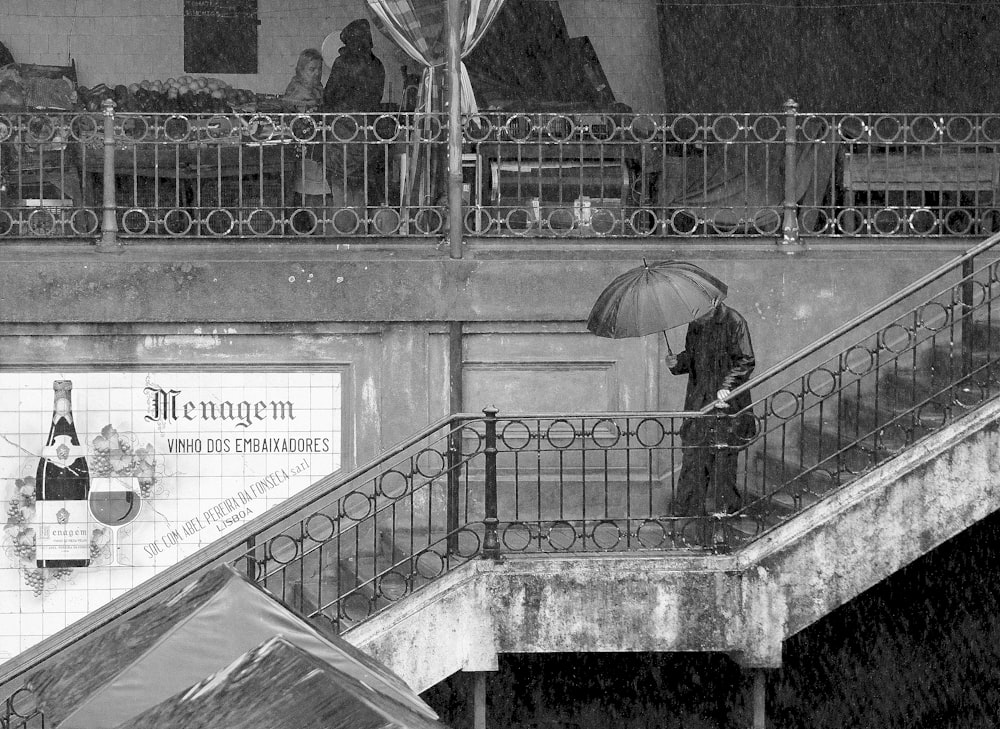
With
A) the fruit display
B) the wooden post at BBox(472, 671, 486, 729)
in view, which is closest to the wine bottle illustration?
the wooden post at BBox(472, 671, 486, 729)

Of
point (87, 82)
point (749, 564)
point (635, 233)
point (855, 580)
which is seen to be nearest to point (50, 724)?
point (749, 564)

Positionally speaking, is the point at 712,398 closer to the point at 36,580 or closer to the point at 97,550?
the point at 97,550

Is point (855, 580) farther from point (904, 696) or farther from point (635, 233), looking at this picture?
point (635, 233)

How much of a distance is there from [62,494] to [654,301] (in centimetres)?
432

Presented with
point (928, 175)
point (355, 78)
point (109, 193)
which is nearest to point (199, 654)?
point (109, 193)

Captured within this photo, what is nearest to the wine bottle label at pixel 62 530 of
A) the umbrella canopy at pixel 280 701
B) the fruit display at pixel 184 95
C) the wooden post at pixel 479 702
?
the wooden post at pixel 479 702

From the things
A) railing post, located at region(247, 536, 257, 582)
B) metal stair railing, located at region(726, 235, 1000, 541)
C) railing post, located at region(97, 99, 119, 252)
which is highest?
railing post, located at region(97, 99, 119, 252)

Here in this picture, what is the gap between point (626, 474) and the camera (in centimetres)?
894

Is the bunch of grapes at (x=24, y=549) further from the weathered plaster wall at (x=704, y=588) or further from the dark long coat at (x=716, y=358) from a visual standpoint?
the dark long coat at (x=716, y=358)

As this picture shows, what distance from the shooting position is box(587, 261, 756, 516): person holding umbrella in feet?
24.5

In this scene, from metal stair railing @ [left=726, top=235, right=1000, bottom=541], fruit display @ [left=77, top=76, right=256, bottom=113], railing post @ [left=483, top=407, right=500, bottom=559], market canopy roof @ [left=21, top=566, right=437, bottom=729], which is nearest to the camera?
market canopy roof @ [left=21, top=566, right=437, bottom=729]

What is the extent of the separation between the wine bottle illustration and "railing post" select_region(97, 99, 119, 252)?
3.25ft

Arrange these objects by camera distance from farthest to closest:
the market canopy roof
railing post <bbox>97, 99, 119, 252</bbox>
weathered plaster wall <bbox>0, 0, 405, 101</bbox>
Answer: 1. weathered plaster wall <bbox>0, 0, 405, 101</bbox>
2. railing post <bbox>97, 99, 119, 252</bbox>
3. the market canopy roof

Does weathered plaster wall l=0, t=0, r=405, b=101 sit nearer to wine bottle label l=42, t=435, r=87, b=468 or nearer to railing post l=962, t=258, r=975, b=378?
wine bottle label l=42, t=435, r=87, b=468
